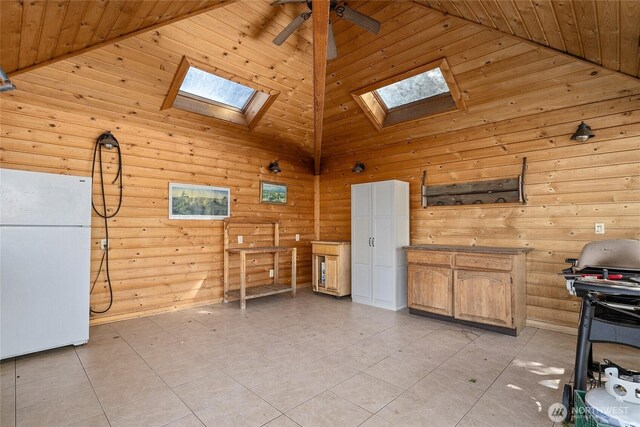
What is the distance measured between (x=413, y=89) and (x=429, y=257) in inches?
92.7

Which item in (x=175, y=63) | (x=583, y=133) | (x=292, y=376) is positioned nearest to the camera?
(x=292, y=376)

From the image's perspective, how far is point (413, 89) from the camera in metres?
4.48

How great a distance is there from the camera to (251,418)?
2.09 metres

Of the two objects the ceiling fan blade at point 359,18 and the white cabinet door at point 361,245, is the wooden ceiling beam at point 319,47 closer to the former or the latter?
the ceiling fan blade at point 359,18

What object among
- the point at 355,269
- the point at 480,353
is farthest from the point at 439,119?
the point at 480,353

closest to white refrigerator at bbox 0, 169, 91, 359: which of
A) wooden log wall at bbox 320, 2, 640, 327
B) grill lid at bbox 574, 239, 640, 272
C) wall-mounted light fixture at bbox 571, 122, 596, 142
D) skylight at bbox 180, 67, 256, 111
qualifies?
skylight at bbox 180, 67, 256, 111

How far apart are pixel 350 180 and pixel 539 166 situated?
3.05m

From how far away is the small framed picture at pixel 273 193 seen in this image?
5.71 meters

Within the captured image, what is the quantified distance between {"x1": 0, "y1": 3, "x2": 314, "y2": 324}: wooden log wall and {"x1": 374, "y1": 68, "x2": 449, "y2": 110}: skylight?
47.0 inches

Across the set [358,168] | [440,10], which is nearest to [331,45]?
[440,10]

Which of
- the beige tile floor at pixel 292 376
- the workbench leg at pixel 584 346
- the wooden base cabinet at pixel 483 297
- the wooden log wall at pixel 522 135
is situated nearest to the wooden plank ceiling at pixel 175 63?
the wooden log wall at pixel 522 135

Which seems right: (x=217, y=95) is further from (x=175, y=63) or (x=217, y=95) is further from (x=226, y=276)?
(x=226, y=276)

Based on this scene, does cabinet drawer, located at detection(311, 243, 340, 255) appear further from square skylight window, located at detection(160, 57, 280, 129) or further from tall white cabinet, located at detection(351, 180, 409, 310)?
square skylight window, located at detection(160, 57, 280, 129)
